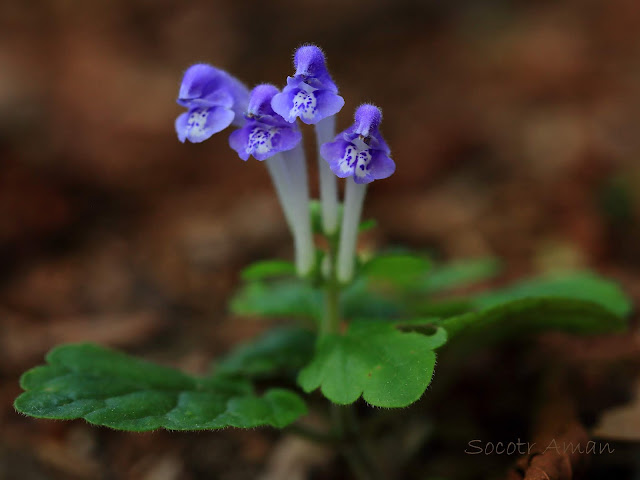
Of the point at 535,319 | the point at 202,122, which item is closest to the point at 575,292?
the point at 535,319

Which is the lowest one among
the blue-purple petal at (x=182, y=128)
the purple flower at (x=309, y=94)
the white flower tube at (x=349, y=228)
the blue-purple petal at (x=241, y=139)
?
the white flower tube at (x=349, y=228)

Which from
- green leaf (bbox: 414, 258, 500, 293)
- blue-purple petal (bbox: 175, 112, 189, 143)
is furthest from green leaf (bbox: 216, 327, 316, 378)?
blue-purple petal (bbox: 175, 112, 189, 143)

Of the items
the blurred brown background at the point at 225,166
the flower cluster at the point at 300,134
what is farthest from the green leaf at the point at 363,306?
the blurred brown background at the point at 225,166

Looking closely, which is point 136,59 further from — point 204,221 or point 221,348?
point 221,348

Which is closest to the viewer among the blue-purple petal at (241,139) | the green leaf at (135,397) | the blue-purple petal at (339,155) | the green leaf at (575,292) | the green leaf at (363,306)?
the green leaf at (135,397)

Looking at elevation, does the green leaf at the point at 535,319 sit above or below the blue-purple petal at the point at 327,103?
below

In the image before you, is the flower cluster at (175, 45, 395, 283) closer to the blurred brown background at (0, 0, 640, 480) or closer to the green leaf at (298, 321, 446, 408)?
the green leaf at (298, 321, 446, 408)

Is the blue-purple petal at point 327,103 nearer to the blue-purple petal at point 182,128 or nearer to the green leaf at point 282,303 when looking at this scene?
the blue-purple petal at point 182,128

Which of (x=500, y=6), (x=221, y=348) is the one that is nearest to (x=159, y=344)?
(x=221, y=348)
